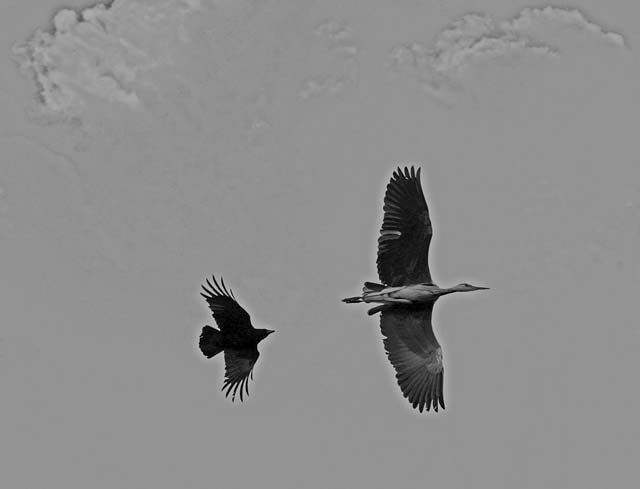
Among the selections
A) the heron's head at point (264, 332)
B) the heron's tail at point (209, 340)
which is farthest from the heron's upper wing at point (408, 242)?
the heron's tail at point (209, 340)

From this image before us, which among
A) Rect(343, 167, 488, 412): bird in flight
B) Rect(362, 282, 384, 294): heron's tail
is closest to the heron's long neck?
Rect(343, 167, 488, 412): bird in flight

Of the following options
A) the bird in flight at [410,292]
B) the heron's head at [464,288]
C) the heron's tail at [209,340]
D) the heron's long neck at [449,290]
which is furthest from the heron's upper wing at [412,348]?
the heron's tail at [209,340]

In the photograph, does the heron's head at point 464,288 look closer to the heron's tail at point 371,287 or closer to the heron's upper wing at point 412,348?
the heron's upper wing at point 412,348

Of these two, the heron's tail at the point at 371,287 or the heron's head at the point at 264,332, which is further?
the heron's head at the point at 264,332

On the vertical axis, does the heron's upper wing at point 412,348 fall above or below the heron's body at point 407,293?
below

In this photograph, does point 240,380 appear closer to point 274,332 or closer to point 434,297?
point 274,332

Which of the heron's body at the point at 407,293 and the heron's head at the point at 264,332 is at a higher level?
the heron's body at the point at 407,293

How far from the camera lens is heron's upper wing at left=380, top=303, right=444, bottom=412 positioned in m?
28.8

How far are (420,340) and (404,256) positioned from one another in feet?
5.49

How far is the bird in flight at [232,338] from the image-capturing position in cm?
2830

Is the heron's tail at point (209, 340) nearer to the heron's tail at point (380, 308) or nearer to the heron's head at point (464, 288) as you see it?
the heron's tail at point (380, 308)

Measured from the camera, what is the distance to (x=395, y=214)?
29.0 m

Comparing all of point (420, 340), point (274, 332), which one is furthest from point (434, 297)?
point (274, 332)

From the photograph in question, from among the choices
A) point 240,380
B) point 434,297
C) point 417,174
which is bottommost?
point 240,380
